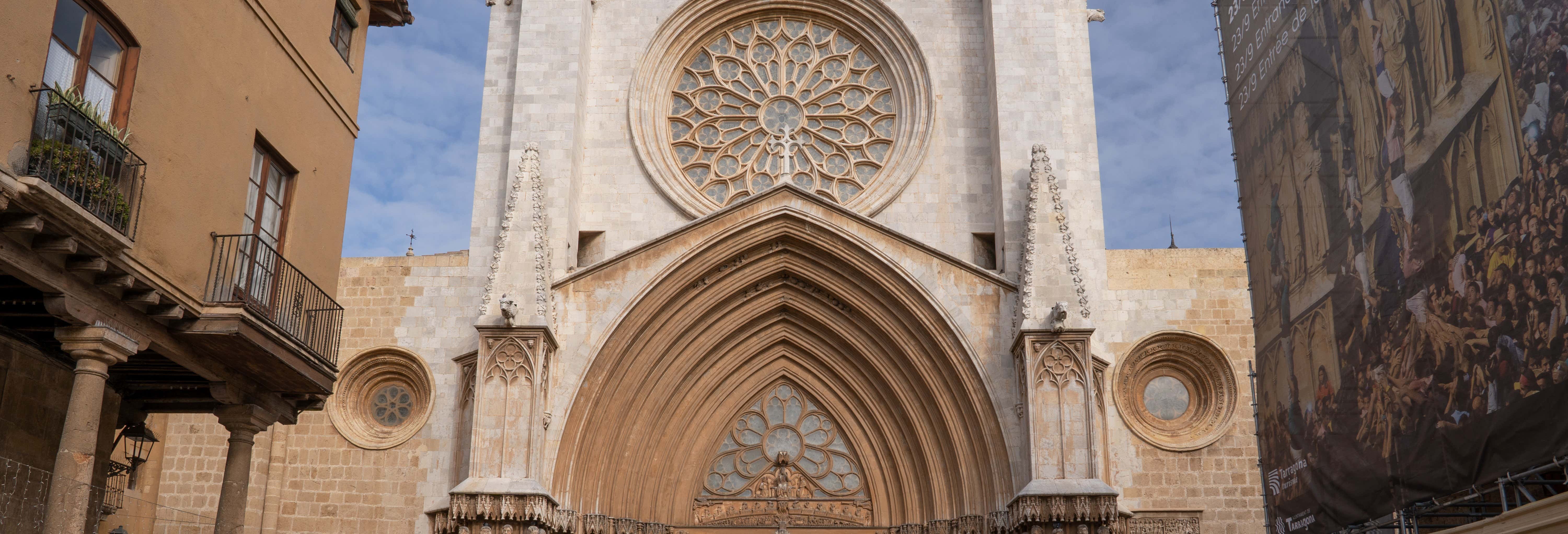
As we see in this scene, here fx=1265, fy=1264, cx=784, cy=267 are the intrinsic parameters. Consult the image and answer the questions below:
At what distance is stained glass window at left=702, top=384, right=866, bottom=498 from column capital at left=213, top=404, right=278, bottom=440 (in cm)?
577

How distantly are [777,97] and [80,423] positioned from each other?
410 inches

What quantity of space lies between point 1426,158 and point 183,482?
1333 cm

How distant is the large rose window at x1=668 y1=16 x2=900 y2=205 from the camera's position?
16469mm

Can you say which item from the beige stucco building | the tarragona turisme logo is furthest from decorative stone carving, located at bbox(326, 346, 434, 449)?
the tarragona turisme logo

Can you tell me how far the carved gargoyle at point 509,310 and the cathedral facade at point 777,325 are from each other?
0.09m

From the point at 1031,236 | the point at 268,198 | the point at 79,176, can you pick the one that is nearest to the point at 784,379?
the point at 1031,236

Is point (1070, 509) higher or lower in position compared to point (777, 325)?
lower

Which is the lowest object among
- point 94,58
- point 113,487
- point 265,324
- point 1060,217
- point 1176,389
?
point 113,487

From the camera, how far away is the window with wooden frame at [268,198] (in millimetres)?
10188

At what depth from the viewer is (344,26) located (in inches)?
478

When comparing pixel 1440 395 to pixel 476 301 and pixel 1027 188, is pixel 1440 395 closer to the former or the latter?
pixel 1027 188

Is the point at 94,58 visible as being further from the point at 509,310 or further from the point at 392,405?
the point at 392,405

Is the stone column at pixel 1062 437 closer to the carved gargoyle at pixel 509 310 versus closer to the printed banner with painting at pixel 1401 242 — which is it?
the printed banner with painting at pixel 1401 242

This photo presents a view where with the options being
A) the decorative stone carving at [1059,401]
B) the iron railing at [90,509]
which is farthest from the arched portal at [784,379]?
the iron railing at [90,509]
